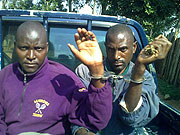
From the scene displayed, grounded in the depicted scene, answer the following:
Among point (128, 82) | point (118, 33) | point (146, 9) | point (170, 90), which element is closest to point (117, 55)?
point (118, 33)

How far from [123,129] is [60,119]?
587 millimetres

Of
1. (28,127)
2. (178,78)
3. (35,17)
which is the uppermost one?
(35,17)

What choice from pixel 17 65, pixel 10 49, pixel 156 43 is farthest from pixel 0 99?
pixel 156 43

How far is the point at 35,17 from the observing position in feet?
7.36

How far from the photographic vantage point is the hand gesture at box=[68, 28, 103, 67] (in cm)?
126

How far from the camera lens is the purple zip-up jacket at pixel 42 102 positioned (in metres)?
1.54

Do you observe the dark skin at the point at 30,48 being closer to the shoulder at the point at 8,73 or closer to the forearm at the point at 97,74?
the shoulder at the point at 8,73

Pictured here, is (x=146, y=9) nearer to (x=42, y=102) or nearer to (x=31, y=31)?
(x=31, y=31)

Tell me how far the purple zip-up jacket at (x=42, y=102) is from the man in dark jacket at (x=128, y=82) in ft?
0.51

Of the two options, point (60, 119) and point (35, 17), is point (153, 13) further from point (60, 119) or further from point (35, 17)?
point (60, 119)

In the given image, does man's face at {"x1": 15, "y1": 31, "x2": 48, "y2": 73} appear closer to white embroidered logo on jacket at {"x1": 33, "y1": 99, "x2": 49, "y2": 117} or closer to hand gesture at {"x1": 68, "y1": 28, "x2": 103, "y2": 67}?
white embroidered logo on jacket at {"x1": 33, "y1": 99, "x2": 49, "y2": 117}

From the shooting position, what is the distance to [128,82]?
1.45 m

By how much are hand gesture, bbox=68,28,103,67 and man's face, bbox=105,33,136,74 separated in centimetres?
50

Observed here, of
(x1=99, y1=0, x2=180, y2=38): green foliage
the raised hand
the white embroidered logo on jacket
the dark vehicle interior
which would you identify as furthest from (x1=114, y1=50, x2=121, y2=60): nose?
(x1=99, y1=0, x2=180, y2=38): green foliage
